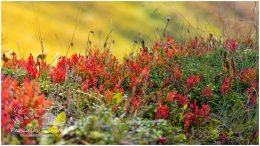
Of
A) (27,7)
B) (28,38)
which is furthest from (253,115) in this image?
(27,7)

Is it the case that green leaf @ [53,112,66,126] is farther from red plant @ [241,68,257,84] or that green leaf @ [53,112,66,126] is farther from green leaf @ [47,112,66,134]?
red plant @ [241,68,257,84]

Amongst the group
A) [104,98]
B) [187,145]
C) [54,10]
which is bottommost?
[187,145]

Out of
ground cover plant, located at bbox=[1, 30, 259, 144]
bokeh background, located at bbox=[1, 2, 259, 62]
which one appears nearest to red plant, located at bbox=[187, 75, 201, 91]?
ground cover plant, located at bbox=[1, 30, 259, 144]

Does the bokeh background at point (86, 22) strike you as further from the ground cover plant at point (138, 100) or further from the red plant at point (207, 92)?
the red plant at point (207, 92)

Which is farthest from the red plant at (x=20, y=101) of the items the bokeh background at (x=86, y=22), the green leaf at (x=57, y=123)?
the bokeh background at (x=86, y=22)

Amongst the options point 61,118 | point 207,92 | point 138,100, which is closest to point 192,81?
point 207,92

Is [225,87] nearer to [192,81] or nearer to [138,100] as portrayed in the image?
[192,81]

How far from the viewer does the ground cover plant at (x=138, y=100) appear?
4.22 meters

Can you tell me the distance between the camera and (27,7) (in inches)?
734

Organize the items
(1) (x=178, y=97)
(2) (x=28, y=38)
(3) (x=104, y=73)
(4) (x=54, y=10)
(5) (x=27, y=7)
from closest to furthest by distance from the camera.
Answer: (1) (x=178, y=97), (3) (x=104, y=73), (2) (x=28, y=38), (5) (x=27, y=7), (4) (x=54, y=10)

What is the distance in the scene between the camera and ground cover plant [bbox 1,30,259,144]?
13.8 ft

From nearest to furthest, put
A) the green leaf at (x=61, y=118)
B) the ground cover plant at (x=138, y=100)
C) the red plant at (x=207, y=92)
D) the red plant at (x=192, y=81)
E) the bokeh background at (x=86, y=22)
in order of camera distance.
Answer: the ground cover plant at (x=138, y=100)
the green leaf at (x=61, y=118)
the red plant at (x=207, y=92)
the red plant at (x=192, y=81)
the bokeh background at (x=86, y=22)

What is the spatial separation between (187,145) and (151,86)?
166cm

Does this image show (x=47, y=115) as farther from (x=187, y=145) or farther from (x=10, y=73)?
(x=187, y=145)
